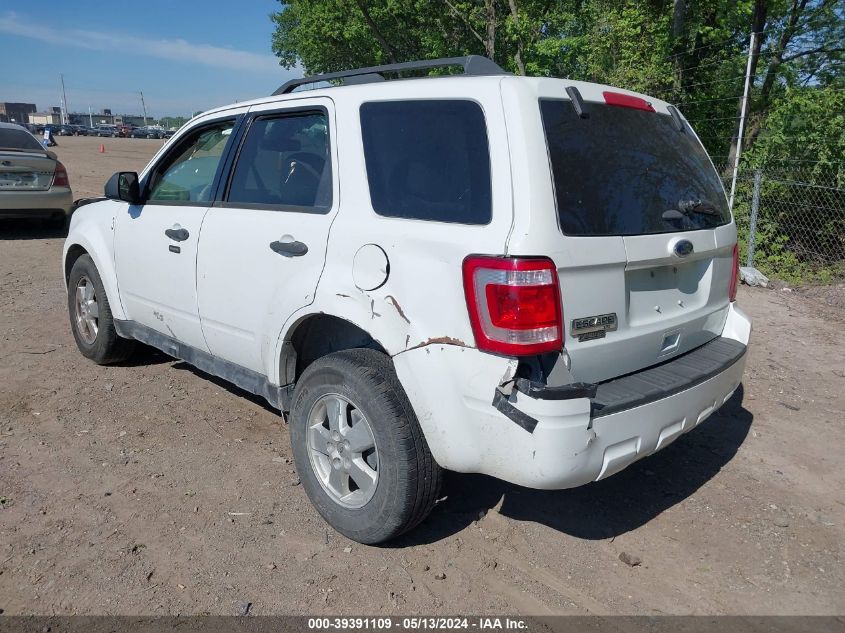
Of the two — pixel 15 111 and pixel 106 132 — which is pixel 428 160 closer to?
pixel 106 132

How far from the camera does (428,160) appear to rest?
9.68ft

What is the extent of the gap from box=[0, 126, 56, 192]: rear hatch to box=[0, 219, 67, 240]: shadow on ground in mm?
1020

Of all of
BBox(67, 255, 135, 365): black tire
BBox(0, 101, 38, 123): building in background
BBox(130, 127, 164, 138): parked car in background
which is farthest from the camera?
BBox(0, 101, 38, 123): building in background

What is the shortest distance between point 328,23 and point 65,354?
23.4 m

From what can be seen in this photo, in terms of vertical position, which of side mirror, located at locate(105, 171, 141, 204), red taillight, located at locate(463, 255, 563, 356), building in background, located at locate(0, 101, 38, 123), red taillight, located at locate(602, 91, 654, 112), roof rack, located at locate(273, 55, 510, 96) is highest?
building in background, located at locate(0, 101, 38, 123)

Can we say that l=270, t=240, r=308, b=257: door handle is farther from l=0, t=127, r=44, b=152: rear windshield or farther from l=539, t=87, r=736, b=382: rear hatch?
l=0, t=127, r=44, b=152: rear windshield

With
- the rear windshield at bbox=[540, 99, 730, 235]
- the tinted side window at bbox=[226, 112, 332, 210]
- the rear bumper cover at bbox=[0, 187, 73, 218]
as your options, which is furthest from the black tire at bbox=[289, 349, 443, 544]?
the rear bumper cover at bbox=[0, 187, 73, 218]

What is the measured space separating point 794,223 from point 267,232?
8.46 metres

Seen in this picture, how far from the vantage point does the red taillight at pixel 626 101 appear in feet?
10.2

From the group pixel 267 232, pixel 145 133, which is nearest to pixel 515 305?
pixel 267 232

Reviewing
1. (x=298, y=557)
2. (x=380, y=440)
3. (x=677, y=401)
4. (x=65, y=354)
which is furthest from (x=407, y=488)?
(x=65, y=354)

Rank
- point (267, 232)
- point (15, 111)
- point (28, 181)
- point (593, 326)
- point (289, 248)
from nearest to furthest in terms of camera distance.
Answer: point (593, 326)
point (289, 248)
point (267, 232)
point (28, 181)
point (15, 111)

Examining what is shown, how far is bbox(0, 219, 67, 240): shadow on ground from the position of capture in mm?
11420

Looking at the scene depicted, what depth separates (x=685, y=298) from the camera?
3283 mm
